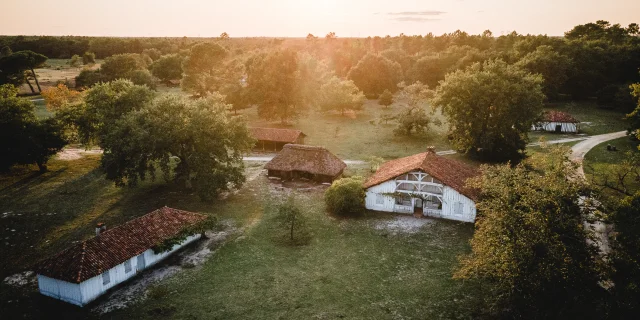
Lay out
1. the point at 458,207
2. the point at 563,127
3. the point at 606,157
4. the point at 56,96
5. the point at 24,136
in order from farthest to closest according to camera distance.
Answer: the point at 563,127, the point at 56,96, the point at 606,157, the point at 24,136, the point at 458,207

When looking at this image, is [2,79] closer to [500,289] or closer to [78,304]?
[78,304]

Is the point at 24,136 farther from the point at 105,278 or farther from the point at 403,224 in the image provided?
the point at 403,224

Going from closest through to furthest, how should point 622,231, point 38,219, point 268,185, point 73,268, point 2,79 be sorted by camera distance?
1. point 622,231
2. point 73,268
3. point 38,219
4. point 268,185
5. point 2,79

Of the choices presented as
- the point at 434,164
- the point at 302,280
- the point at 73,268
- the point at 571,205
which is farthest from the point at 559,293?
the point at 73,268

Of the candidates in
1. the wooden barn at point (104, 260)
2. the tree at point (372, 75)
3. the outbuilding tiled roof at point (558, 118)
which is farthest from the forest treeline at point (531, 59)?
the wooden barn at point (104, 260)

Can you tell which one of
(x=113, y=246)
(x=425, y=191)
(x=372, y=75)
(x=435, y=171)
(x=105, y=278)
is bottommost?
(x=105, y=278)

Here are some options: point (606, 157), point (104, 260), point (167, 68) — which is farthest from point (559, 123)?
point (167, 68)
